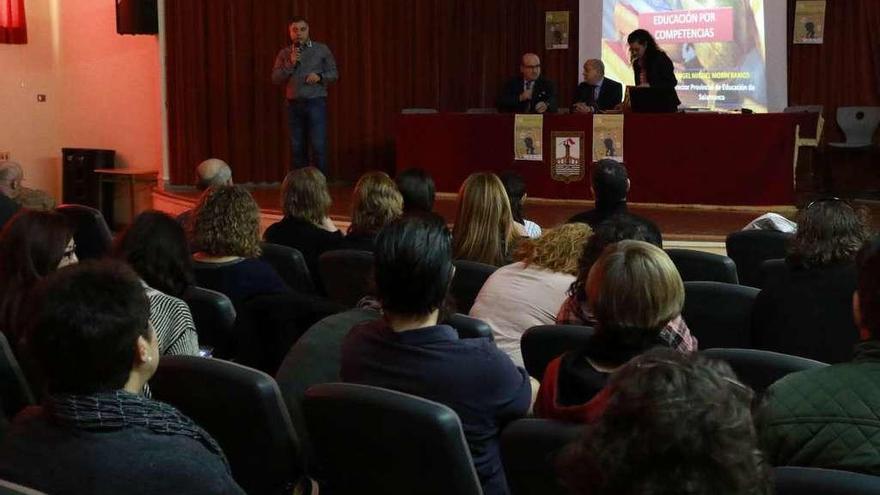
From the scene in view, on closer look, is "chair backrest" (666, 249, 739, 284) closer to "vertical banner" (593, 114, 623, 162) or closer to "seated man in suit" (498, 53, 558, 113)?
"vertical banner" (593, 114, 623, 162)

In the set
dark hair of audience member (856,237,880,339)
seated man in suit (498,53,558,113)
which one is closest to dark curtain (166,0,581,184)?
seated man in suit (498,53,558,113)

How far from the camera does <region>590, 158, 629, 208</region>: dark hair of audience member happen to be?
4.55 m

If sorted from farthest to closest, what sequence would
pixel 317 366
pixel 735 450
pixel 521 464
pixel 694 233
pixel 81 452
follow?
pixel 694 233, pixel 317 366, pixel 521 464, pixel 81 452, pixel 735 450

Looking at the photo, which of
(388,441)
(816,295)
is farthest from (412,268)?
(816,295)

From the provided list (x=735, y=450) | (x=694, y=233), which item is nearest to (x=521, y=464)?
(x=735, y=450)

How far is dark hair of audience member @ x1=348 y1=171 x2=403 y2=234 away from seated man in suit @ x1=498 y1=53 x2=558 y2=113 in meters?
→ 4.21

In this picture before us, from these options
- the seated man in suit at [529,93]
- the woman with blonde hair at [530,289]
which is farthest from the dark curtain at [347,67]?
the woman with blonde hair at [530,289]

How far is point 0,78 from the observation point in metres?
9.47

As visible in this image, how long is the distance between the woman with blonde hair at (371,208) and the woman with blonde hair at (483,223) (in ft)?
1.05

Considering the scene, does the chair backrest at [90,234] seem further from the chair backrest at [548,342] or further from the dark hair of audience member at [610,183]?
the chair backrest at [548,342]

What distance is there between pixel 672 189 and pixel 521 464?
6.07 meters

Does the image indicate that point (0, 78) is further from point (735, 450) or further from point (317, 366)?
point (735, 450)

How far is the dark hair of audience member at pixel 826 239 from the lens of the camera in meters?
3.16

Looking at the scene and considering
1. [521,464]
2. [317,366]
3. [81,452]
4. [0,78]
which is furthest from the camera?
[0,78]
